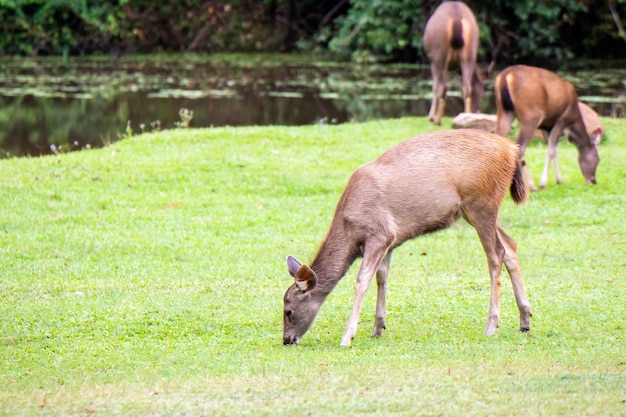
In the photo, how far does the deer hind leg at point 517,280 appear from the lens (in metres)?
7.08

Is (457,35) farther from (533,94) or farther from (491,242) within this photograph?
(491,242)

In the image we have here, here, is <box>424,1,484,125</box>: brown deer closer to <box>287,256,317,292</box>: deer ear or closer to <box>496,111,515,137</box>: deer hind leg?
<box>496,111,515,137</box>: deer hind leg

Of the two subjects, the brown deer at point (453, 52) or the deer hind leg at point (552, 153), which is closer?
the deer hind leg at point (552, 153)

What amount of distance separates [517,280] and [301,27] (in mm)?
29169

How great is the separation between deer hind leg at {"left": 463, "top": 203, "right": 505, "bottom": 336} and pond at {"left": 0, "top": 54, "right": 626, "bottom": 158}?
36.1ft

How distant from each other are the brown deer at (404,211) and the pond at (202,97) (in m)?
10.6

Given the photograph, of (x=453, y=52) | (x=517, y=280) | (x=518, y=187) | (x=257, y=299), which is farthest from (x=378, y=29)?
(x=517, y=280)

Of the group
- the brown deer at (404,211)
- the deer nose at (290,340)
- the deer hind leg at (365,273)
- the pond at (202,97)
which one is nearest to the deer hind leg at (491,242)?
the brown deer at (404,211)

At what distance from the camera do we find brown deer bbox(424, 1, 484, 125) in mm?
16984

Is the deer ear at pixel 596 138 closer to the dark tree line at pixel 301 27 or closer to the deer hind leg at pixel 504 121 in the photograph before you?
the deer hind leg at pixel 504 121

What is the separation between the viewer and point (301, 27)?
116 ft

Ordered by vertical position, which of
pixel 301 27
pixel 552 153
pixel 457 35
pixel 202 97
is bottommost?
pixel 301 27

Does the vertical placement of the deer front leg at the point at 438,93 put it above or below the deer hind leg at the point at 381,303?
below

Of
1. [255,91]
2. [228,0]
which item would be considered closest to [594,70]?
[255,91]
